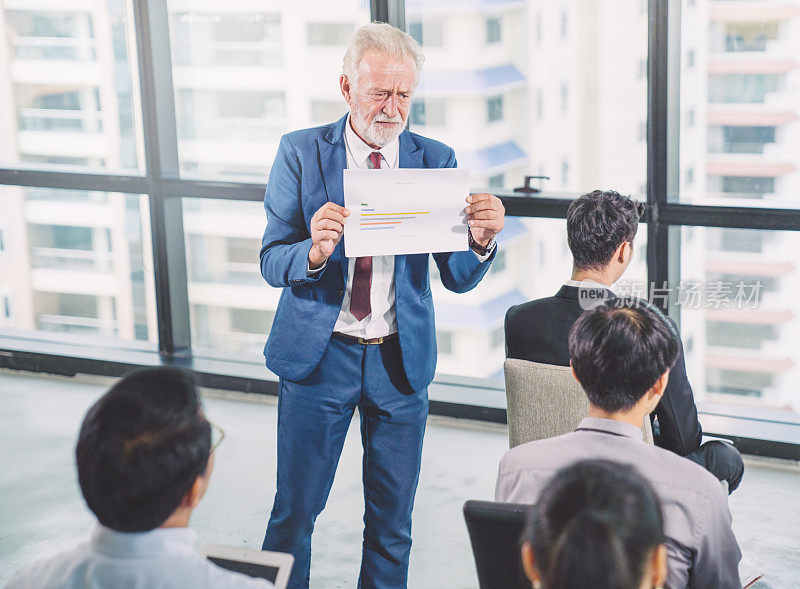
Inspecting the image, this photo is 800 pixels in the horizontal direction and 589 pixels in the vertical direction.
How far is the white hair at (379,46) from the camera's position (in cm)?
224

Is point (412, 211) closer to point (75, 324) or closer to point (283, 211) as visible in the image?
point (283, 211)

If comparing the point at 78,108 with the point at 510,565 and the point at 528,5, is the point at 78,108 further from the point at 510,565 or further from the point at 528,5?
the point at 510,565

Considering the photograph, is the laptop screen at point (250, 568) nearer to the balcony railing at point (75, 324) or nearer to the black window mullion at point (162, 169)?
the black window mullion at point (162, 169)

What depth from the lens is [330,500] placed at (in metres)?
3.43

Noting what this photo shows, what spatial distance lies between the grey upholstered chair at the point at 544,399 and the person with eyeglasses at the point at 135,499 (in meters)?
0.97

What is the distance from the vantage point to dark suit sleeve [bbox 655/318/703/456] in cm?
212

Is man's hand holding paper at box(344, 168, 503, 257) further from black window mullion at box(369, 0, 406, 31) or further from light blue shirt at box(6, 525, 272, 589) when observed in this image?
black window mullion at box(369, 0, 406, 31)

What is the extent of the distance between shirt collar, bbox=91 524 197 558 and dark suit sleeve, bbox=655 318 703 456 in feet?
4.11

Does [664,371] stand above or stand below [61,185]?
below

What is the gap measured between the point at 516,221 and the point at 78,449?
10.1ft

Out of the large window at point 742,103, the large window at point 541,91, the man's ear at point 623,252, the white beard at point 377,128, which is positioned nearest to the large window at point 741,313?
the large window at point 742,103

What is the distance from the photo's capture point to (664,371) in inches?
67.1

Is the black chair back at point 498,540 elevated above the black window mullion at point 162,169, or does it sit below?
below

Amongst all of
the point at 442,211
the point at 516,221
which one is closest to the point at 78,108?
the point at 516,221
